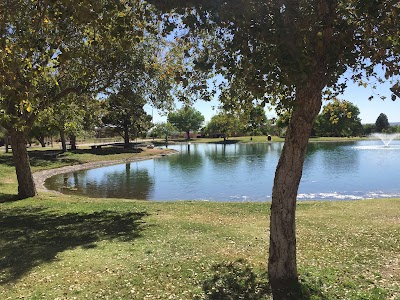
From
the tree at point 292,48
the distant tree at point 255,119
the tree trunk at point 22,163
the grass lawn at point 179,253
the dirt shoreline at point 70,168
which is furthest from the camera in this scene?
the dirt shoreline at point 70,168

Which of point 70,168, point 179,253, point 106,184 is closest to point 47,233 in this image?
point 179,253

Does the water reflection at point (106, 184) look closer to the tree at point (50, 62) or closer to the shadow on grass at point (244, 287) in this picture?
the tree at point (50, 62)

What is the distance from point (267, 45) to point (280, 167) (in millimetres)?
2253

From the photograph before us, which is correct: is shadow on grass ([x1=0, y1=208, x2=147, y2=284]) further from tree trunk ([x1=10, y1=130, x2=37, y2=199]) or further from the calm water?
the calm water

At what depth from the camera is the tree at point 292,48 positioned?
5770mm

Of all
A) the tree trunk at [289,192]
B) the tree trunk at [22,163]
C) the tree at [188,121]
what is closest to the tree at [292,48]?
the tree trunk at [289,192]

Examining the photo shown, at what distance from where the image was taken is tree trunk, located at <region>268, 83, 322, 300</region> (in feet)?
21.4

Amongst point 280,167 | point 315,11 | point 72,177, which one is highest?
point 315,11

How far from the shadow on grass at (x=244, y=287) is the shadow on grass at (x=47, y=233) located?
3899mm

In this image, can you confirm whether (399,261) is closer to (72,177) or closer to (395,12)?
(395,12)

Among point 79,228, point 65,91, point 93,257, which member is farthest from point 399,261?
point 65,91

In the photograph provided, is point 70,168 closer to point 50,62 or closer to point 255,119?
point 50,62

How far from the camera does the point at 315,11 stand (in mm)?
6105

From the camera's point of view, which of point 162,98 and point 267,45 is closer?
point 267,45
